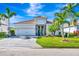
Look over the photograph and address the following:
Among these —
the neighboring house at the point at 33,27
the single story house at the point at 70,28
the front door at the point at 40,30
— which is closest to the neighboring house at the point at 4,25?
the neighboring house at the point at 33,27

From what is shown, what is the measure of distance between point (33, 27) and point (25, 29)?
224 millimetres

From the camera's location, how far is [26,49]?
9.41 m

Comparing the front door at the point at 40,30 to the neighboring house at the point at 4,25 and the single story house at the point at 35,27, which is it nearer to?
the single story house at the point at 35,27

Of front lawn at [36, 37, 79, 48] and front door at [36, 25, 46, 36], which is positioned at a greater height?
front door at [36, 25, 46, 36]

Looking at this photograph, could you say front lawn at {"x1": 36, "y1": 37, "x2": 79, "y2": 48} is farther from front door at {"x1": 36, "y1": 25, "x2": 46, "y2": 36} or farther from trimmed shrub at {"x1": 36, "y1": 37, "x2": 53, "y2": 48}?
front door at {"x1": 36, "y1": 25, "x2": 46, "y2": 36}

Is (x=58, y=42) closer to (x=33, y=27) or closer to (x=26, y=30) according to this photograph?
(x=33, y=27)

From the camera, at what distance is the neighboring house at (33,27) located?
9.48 meters

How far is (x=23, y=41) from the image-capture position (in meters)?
9.55

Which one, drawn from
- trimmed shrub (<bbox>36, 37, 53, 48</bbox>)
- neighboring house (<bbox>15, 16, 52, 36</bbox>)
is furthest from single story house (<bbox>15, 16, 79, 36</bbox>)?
trimmed shrub (<bbox>36, 37, 53, 48</bbox>)

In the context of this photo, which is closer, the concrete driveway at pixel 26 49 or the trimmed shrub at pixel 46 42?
the concrete driveway at pixel 26 49

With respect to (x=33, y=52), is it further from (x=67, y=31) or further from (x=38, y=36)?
(x=67, y=31)

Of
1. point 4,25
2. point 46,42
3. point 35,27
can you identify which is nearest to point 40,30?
point 35,27

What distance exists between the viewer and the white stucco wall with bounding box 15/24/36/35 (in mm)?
9531

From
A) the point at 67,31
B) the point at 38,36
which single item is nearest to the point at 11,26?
the point at 38,36
